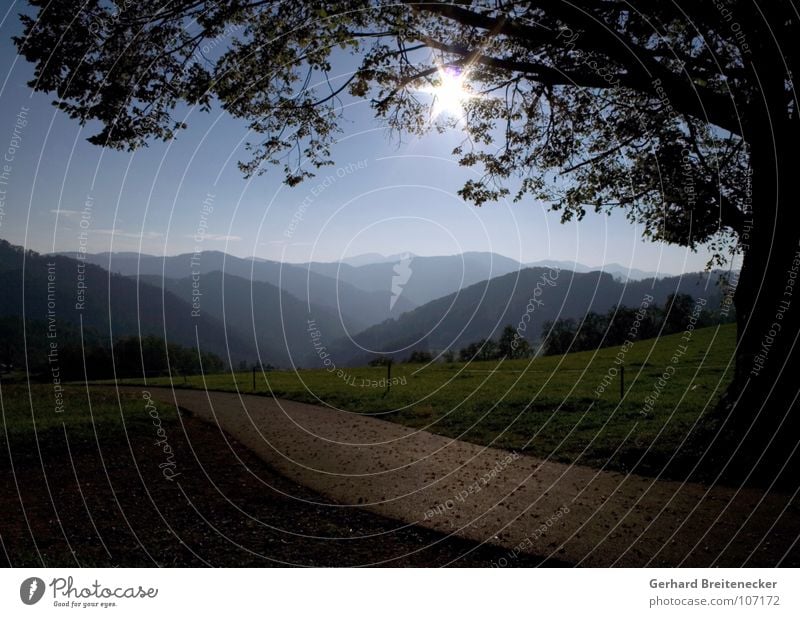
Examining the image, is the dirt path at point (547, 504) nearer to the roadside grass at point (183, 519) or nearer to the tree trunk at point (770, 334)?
Result: the roadside grass at point (183, 519)

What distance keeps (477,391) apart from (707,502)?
14.8m

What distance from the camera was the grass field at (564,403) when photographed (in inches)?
445

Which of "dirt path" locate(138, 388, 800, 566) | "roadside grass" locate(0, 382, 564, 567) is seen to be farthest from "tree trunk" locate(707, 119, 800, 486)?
"roadside grass" locate(0, 382, 564, 567)

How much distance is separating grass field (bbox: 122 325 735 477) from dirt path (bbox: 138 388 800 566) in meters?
1.22

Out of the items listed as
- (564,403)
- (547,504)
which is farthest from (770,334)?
(564,403)

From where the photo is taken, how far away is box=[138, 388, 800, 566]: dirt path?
634 centimetres

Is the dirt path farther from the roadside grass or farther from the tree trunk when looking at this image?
the tree trunk

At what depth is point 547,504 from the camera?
7.95m

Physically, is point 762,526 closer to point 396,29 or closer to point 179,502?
point 179,502

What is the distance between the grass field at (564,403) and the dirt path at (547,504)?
4.00 ft

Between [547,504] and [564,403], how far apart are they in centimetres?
988

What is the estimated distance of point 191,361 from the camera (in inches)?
3681

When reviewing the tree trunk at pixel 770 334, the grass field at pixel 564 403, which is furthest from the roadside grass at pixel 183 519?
the tree trunk at pixel 770 334

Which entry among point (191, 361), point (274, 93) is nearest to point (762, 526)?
point (274, 93)
